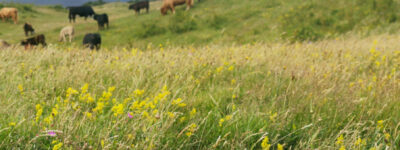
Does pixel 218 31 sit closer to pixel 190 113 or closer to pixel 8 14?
pixel 190 113

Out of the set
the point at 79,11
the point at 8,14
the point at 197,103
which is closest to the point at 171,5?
the point at 79,11

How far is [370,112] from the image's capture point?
2.42m

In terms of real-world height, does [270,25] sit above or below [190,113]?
below

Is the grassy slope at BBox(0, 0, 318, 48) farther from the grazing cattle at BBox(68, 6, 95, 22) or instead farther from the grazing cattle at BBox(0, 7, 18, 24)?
the grazing cattle at BBox(68, 6, 95, 22)

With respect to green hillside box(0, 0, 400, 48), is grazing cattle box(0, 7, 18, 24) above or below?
above

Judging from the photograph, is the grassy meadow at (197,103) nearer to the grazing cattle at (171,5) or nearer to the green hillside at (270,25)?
the green hillside at (270,25)

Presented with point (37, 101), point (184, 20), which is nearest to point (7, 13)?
point (184, 20)

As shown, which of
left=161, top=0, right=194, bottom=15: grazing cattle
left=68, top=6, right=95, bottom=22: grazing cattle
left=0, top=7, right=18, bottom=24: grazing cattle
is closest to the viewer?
left=0, top=7, right=18, bottom=24: grazing cattle

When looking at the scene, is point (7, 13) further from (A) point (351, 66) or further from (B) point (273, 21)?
(A) point (351, 66)

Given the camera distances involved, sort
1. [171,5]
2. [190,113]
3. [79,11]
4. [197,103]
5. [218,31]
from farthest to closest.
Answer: [79,11], [171,5], [218,31], [197,103], [190,113]

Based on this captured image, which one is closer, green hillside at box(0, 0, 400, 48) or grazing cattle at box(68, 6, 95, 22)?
green hillside at box(0, 0, 400, 48)

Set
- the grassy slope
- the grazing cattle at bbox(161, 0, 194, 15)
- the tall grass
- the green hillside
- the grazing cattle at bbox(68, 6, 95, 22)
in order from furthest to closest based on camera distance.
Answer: the grazing cattle at bbox(68, 6, 95, 22)
the grazing cattle at bbox(161, 0, 194, 15)
the grassy slope
the green hillside
the tall grass

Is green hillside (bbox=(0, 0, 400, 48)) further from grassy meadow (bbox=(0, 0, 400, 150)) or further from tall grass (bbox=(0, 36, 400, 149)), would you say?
tall grass (bbox=(0, 36, 400, 149))

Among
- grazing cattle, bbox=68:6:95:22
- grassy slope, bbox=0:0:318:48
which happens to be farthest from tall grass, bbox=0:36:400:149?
grazing cattle, bbox=68:6:95:22
